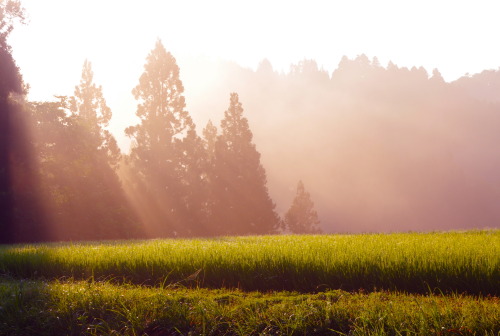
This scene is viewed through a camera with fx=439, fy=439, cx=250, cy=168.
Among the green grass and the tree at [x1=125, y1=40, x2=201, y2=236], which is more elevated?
the tree at [x1=125, y1=40, x2=201, y2=236]

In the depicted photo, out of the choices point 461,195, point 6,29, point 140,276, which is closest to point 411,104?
point 461,195

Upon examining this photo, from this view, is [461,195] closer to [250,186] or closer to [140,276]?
[250,186]

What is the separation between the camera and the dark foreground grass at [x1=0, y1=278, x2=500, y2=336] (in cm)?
493

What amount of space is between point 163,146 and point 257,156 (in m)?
10.4

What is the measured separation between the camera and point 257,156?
47344mm

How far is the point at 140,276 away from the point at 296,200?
41845 millimetres

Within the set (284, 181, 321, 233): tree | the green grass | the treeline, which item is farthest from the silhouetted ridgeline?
the green grass

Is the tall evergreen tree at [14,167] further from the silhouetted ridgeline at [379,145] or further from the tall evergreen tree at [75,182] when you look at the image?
the silhouetted ridgeline at [379,145]

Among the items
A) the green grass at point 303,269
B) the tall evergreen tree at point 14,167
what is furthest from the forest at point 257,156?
the green grass at point 303,269

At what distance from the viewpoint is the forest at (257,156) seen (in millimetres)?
30047

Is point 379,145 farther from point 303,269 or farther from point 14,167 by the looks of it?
point 303,269

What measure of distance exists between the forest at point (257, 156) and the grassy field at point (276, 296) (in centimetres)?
2170

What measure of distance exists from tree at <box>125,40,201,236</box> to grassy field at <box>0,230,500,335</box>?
3168cm

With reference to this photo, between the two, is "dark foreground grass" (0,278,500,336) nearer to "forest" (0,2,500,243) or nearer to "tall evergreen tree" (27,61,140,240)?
"forest" (0,2,500,243)
